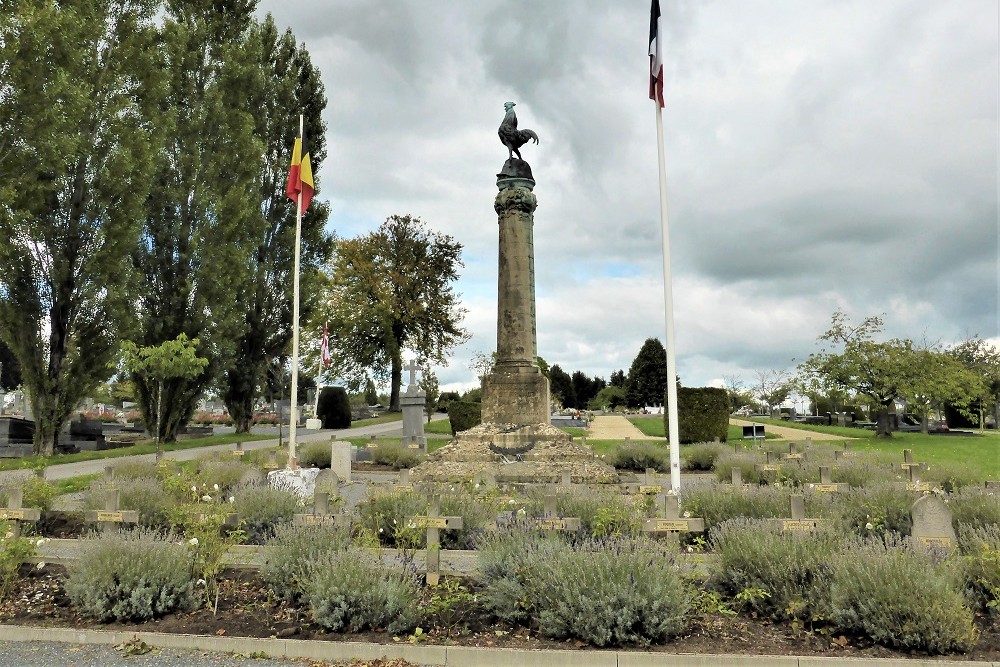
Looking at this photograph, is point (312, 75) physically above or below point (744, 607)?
above

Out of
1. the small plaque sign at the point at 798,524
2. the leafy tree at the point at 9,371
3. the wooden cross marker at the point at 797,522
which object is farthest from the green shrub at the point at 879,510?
the leafy tree at the point at 9,371

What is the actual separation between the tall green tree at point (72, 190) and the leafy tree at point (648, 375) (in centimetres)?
6408

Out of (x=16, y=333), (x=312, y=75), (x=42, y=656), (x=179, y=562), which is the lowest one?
(x=42, y=656)

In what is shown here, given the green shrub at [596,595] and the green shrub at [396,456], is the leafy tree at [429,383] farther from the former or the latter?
the green shrub at [596,595]

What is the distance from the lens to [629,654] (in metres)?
4.15

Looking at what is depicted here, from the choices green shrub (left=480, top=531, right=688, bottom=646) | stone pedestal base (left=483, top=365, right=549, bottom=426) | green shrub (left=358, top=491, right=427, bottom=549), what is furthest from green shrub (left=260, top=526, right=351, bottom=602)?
stone pedestal base (left=483, top=365, right=549, bottom=426)

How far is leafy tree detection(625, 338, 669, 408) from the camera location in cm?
7788

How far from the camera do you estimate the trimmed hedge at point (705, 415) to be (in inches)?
877

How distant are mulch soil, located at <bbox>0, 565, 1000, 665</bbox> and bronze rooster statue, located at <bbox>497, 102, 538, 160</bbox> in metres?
13.1

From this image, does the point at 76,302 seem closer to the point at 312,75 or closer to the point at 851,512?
the point at 312,75

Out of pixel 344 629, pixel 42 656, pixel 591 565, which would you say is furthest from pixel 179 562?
pixel 591 565

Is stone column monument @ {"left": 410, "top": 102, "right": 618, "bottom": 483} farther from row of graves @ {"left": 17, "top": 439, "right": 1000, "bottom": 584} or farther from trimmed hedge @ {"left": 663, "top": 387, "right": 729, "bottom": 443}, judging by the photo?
trimmed hedge @ {"left": 663, "top": 387, "right": 729, "bottom": 443}

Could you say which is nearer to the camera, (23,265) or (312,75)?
(23,265)

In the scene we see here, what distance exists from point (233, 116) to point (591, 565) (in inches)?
1067
